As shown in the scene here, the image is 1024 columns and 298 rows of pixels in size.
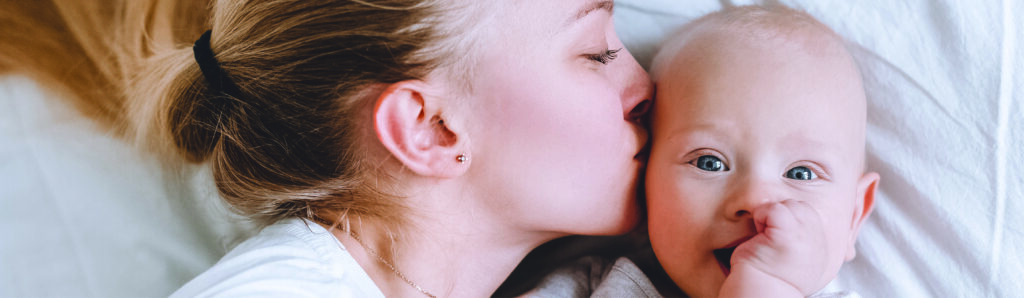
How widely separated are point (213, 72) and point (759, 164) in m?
0.74

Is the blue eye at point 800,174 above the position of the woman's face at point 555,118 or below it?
below

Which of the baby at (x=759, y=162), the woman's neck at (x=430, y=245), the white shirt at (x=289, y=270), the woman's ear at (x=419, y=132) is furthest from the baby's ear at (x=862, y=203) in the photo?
the white shirt at (x=289, y=270)

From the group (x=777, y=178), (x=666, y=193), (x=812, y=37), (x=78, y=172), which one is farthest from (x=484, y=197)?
(x=78, y=172)

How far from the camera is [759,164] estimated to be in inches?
36.4

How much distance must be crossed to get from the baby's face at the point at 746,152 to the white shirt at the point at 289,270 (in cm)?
43

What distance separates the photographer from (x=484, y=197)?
102 cm

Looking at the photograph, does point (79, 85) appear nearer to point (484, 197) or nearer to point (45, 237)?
point (45, 237)

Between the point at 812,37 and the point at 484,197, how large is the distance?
511mm

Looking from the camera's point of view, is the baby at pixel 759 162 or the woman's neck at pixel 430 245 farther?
the woman's neck at pixel 430 245

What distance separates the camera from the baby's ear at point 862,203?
1.03 metres

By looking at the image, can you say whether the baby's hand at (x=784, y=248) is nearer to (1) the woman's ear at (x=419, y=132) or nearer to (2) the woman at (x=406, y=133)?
(2) the woman at (x=406, y=133)

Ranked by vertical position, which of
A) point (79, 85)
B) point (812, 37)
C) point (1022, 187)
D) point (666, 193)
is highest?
point (79, 85)

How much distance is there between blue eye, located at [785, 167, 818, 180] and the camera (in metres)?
0.94

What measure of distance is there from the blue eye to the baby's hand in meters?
0.05
